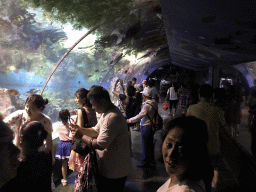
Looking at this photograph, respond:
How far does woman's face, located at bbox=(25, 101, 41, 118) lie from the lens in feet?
9.62

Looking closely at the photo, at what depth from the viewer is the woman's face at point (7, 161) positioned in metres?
1.48

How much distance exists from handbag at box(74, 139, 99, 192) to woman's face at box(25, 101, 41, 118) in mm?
1251

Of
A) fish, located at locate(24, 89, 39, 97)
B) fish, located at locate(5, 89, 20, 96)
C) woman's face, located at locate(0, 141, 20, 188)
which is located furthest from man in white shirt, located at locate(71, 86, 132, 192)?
fish, located at locate(24, 89, 39, 97)

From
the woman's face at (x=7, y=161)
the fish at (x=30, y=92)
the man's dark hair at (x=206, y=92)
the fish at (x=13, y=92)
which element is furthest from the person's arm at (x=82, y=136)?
the fish at (x=30, y=92)

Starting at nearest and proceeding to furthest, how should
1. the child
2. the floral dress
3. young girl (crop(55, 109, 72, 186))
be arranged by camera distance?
the child
the floral dress
young girl (crop(55, 109, 72, 186))

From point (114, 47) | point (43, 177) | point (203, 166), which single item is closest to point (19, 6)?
point (43, 177)

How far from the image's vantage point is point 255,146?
14.5ft

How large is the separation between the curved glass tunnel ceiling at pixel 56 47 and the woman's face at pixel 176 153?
3.38m

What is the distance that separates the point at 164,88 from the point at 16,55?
976 inches

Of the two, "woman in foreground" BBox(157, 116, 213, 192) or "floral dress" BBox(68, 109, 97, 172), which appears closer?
"woman in foreground" BBox(157, 116, 213, 192)

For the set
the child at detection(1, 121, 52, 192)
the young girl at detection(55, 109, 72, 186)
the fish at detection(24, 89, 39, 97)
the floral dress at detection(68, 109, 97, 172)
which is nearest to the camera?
the child at detection(1, 121, 52, 192)

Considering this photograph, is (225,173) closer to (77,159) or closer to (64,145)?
(77,159)

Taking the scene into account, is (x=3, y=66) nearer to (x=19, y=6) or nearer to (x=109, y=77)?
(x=19, y=6)

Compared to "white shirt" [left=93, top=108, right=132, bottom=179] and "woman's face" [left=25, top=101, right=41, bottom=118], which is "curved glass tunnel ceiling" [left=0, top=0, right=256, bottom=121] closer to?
"woman's face" [left=25, top=101, right=41, bottom=118]
